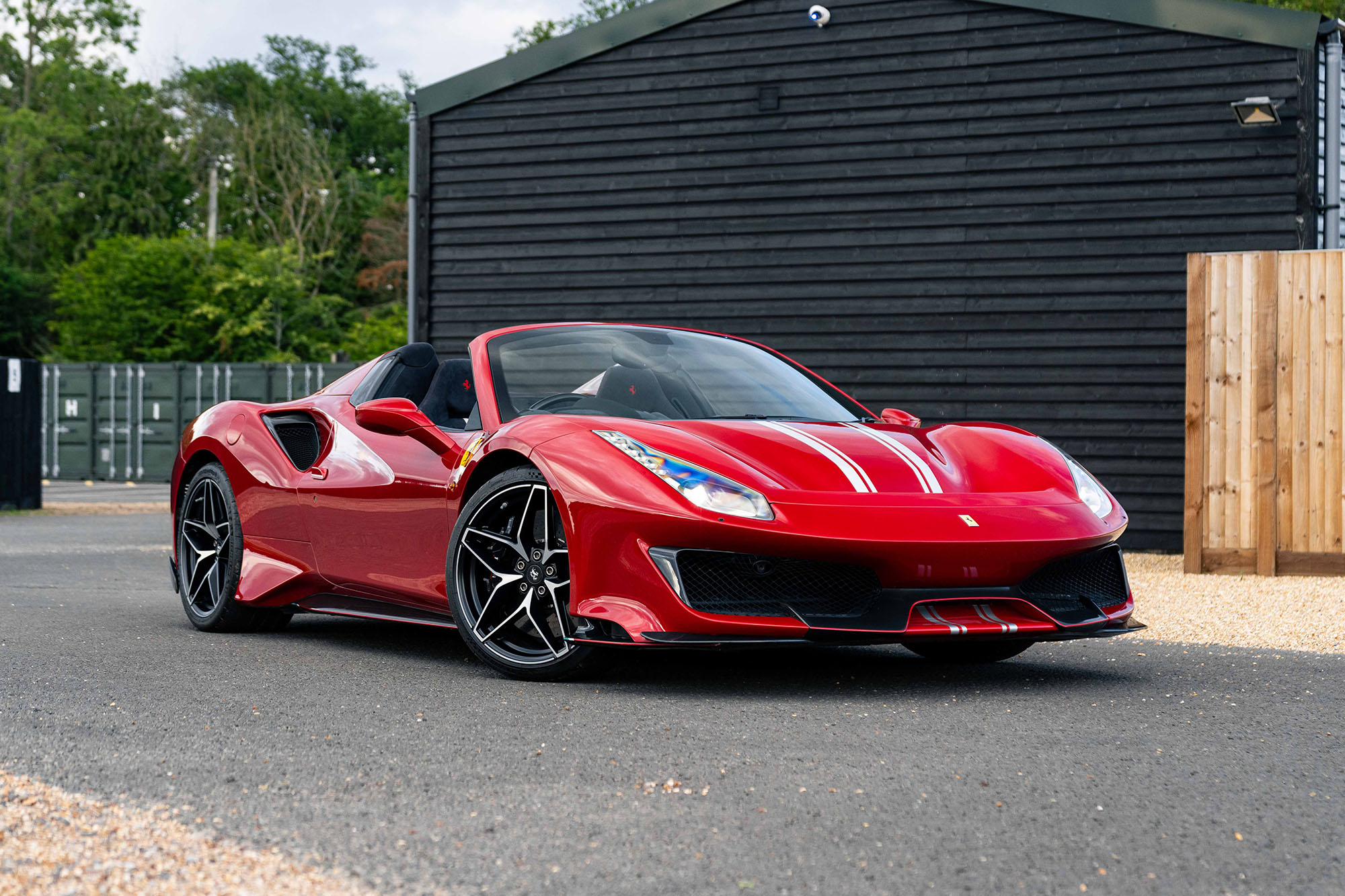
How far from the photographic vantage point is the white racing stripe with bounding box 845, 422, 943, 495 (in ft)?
14.4

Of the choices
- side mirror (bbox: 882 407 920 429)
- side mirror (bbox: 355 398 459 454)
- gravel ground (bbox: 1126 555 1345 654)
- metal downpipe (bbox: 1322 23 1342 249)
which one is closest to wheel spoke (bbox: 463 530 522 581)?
side mirror (bbox: 355 398 459 454)

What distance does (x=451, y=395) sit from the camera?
5426mm

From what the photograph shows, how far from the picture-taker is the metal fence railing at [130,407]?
24.8 meters

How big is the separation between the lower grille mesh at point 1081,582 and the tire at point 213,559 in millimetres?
3237

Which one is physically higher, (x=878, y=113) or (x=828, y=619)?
(x=878, y=113)

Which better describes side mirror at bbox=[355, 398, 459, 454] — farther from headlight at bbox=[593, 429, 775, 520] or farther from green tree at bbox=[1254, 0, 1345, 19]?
green tree at bbox=[1254, 0, 1345, 19]

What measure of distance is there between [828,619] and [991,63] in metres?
9.21

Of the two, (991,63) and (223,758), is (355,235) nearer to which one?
(991,63)

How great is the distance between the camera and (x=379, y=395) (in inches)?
225

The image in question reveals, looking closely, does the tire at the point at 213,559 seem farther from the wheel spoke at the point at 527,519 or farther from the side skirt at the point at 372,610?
the wheel spoke at the point at 527,519

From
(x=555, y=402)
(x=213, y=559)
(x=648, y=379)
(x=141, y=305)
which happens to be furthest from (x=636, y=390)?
(x=141, y=305)

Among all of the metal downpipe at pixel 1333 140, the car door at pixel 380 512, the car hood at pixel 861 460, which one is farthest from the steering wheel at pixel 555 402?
the metal downpipe at pixel 1333 140

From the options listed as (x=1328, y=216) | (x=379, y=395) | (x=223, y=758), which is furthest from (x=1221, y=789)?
(x=1328, y=216)

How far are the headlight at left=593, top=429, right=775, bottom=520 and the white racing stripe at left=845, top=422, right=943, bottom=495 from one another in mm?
573
